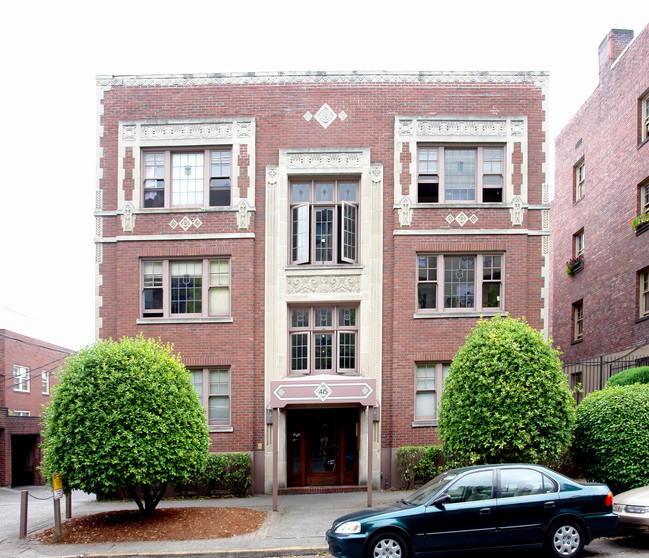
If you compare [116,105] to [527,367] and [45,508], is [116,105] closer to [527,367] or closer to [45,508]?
[45,508]

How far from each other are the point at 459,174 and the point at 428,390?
629 cm

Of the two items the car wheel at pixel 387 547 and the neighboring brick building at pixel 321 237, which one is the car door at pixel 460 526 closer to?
the car wheel at pixel 387 547

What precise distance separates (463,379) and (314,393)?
12.4ft

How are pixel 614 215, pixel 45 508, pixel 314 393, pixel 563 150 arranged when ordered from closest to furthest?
pixel 314 393, pixel 45 508, pixel 614 215, pixel 563 150

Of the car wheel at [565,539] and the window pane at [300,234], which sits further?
the window pane at [300,234]

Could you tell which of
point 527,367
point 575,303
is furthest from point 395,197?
point 575,303

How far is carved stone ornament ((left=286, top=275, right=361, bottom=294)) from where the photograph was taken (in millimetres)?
19125

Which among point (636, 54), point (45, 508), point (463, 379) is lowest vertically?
point (45, 508)

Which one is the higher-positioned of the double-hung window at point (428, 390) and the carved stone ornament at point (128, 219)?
the carved stone ornament at point (128, 219)

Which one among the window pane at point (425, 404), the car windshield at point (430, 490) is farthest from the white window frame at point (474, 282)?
the car windshield at point (430, 490)

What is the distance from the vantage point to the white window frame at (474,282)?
19062 mm

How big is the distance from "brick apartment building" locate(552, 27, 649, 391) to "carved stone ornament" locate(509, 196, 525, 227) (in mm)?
5919

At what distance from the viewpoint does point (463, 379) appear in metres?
14.0

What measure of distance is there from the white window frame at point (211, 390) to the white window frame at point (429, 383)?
5.29 metres
